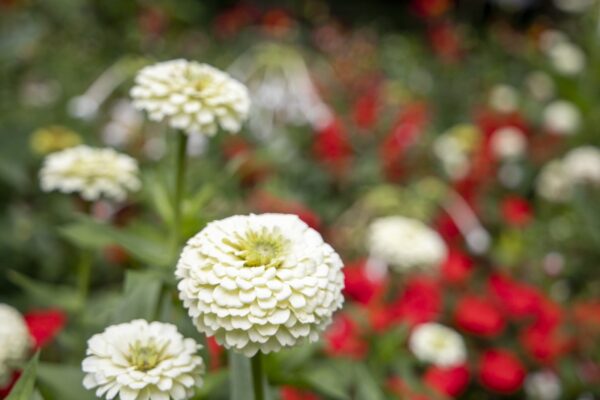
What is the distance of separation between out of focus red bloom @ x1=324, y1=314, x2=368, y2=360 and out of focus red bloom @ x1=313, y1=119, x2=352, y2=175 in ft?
2.77

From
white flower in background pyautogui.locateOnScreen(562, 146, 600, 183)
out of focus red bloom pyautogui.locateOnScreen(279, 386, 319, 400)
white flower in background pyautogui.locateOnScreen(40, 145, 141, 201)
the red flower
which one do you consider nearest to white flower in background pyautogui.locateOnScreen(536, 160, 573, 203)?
white flower in background pyautogui.locateOnScreen(562, 146, 600, 183)

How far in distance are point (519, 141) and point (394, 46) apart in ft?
4.90

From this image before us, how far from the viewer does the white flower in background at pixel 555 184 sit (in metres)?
1.97

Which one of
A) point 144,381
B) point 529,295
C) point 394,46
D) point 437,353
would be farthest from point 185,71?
point 394,46

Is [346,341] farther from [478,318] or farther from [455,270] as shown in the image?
[455,270]

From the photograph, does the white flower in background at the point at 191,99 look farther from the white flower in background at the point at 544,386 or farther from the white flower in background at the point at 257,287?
the white flower in background at the point at 544,386

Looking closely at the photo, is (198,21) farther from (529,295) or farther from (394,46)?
(529,295)

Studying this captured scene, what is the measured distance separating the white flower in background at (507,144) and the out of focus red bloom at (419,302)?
866mm

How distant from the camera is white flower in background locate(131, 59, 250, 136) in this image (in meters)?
0.77

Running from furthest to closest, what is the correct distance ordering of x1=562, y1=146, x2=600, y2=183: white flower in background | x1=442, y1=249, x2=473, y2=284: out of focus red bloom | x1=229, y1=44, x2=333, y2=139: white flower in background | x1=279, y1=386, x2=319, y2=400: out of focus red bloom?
1. x1=229, y1=44, x2=333, y2=139: white flower in background
2. x1=562, y1=146, x2=600, y2=183: white flower in background
3. x1=442, y1=249, x2=473, y2=284: out of focus red bloom
4. x1=279, y1=386, x2=319, y2=400: out of focus red bloom

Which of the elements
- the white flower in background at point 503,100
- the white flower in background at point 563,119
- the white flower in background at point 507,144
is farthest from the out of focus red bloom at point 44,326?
the white flower in background at point 503,100

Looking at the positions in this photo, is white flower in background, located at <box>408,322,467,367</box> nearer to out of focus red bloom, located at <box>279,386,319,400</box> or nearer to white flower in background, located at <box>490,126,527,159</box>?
out of focus red bloom, located at <box>279,386,319,400</box>

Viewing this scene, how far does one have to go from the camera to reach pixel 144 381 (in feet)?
1.96

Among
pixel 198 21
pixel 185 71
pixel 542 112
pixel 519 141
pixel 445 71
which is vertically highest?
pixel 198 21
